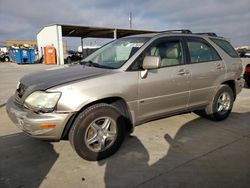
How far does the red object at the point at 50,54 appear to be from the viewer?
26891 millimetres

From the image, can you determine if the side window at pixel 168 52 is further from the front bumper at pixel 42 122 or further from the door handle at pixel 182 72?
the front bumper at pixel 42 122

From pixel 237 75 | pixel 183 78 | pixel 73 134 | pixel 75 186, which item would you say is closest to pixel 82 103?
pixel 73 134

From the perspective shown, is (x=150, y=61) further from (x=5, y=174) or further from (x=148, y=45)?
(x=5, y=174)

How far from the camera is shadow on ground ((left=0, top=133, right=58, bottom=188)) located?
2900mm

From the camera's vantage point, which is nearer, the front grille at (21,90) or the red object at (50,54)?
the front grille at (21,90)

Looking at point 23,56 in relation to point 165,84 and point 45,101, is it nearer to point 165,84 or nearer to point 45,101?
point 165,84

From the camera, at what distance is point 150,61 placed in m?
3.51

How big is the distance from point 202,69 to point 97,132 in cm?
232

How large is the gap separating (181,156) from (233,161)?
70cm

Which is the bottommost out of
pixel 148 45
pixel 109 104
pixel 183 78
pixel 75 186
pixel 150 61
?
pixel 75 186

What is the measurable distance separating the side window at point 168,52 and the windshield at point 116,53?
0.63 feet

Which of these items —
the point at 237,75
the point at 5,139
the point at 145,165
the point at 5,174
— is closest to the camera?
the point at 5,174

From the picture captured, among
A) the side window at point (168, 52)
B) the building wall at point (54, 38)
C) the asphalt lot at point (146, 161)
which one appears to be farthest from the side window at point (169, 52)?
the building wall at point (54, 38)

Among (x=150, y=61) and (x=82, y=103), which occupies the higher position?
(x=150, y=61)
